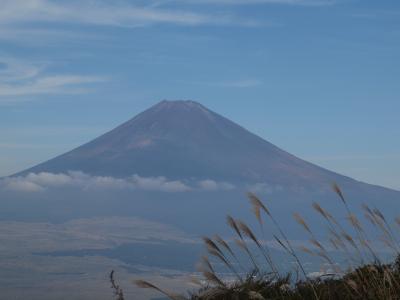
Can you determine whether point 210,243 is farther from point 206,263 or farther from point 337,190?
point 337,190

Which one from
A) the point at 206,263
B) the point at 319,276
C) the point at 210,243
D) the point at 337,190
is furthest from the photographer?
the point at 319,276

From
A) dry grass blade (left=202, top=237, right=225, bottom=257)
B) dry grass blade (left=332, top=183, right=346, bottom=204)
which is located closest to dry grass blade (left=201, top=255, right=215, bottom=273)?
dry grass blade (left=202, top=237, right=225, bottom=257)

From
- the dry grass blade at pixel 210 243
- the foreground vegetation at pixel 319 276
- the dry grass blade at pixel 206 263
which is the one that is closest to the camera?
the dry grass blade at pixel 206 263

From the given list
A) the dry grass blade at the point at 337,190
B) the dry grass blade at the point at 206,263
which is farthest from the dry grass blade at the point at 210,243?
the dry grass blade at the point at 337,190

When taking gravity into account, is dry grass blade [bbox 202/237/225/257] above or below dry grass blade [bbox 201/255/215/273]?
above

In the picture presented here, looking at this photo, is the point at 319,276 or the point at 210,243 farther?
the point at 319,276

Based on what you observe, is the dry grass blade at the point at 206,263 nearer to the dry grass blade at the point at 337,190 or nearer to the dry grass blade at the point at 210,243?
the dry grass blade at the point at 210,243

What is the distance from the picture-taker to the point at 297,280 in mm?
8477

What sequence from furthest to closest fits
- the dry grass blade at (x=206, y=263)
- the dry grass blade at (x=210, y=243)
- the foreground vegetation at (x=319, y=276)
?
the foreground vegetation at (x=319, y=276) < the dry grass blade at (x=210, y=243) < the dry grass blade at (x=206, y=263)

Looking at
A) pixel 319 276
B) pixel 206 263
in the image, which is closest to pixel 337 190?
pixel 319 276

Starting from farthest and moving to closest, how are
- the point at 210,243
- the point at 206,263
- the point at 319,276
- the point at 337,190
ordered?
the point at 319,276 → the point at 337,190 → the point at 210,243 → the point at 206,263

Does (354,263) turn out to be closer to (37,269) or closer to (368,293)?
(368,293)

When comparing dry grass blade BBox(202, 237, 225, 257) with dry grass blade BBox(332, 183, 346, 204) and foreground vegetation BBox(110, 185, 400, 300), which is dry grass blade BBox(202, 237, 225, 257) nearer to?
foreground vegetation BBox(110, 185, 400, 300)

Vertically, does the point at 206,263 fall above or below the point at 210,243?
below
